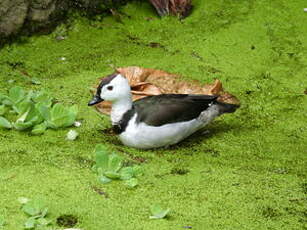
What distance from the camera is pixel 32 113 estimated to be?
4.21 meters

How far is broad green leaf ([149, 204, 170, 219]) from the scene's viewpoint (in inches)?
125

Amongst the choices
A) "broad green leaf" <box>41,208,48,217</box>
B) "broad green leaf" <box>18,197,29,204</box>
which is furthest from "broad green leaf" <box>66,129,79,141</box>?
"broad green leaf" <box>41,208,48,217</box>

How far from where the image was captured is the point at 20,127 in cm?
413

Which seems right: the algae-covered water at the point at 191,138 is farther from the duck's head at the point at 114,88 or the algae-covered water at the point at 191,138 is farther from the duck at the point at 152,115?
the duck's head at the point at 114,88

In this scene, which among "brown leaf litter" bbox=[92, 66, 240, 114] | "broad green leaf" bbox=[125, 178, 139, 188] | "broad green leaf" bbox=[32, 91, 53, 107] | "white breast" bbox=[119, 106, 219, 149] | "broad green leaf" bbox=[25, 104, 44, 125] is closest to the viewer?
"broad green leaf" bbox=[125, 178, 139, 188]

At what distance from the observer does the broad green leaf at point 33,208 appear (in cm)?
310

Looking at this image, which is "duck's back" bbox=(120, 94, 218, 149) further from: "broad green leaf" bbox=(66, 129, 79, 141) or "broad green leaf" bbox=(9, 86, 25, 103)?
"broad green leaf" bbox=(9, 86, 25, 103)

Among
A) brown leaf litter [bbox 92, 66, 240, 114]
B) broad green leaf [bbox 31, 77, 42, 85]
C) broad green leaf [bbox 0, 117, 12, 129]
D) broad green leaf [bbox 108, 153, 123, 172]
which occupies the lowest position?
broad green leaf [bbox 31, 77, 42, 85]

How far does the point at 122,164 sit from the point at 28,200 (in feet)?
2.38

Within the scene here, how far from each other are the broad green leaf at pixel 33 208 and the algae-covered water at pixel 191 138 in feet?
0.15

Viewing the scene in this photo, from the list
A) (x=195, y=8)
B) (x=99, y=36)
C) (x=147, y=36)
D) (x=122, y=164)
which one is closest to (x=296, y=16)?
(x=195, y=8)

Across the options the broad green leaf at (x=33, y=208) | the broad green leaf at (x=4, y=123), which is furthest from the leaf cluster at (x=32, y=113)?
the broad green leaf at (x=33, y=208)

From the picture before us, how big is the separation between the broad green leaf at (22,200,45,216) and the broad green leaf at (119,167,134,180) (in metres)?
0.57

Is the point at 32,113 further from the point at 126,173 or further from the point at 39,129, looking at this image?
the point at 126,173
